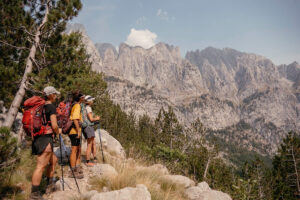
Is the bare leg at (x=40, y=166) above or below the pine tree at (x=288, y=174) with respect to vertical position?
above

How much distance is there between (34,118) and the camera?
3402 millimetres

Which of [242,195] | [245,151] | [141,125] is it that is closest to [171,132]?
[141,125]

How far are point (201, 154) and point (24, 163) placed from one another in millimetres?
36960

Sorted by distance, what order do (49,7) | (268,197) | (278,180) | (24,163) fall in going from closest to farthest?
1. (24,163)
2. (49,7)
3. (268,197)
4. (278,180)

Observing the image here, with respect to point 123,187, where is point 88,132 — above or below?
above

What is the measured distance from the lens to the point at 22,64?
769cm

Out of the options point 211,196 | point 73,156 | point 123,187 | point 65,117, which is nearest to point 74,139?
point 73,156

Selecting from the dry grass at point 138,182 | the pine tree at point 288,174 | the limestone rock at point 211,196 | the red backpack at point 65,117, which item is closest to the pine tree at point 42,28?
the red backpack at point 65,117

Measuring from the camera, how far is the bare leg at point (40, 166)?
3408mm

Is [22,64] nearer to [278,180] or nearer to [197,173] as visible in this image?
[197,173]

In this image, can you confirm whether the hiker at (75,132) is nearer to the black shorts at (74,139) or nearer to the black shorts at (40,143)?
the black shorts at (74,139)

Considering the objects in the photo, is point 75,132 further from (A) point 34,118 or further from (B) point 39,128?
(A) point 34,118

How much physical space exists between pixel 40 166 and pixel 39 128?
76 centimetres

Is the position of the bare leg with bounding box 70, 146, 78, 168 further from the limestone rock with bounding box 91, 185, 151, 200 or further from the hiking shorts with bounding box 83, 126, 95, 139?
the limestone rock with bounding box 91, 185, 151, 200
